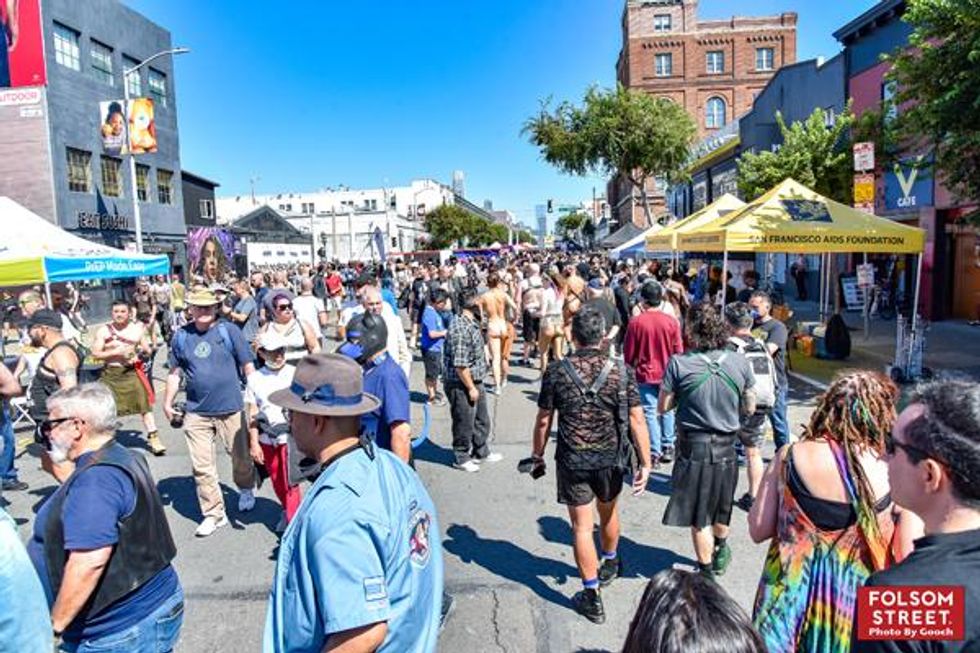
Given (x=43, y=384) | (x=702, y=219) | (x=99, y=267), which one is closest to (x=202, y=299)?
(x=43, y=384)

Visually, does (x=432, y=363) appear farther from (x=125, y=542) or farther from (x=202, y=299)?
(x=125, y=542)

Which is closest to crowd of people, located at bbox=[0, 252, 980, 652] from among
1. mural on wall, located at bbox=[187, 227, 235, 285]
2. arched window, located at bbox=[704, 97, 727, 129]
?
mural on wall, located at bbox=[187, 227, 235, 285]

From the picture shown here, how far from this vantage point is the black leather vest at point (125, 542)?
239 cm

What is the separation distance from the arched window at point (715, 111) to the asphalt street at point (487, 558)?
54.3m

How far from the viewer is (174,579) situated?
9.03 feet

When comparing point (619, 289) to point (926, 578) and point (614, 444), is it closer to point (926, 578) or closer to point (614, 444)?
point (614, 444)

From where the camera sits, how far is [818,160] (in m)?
16.2

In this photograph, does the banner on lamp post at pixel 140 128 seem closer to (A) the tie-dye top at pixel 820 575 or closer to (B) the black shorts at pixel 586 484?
(B) the black shorts at pixel 586 484

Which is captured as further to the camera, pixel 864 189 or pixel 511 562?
pixel 864 189

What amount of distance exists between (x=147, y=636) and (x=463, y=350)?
4253mm

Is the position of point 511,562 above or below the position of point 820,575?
below

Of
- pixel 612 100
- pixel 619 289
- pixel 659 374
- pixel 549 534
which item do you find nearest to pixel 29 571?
pixel 549 534

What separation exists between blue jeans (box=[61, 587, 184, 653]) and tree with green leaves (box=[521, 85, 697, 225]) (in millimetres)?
26365

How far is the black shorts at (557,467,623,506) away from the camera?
3820mm
